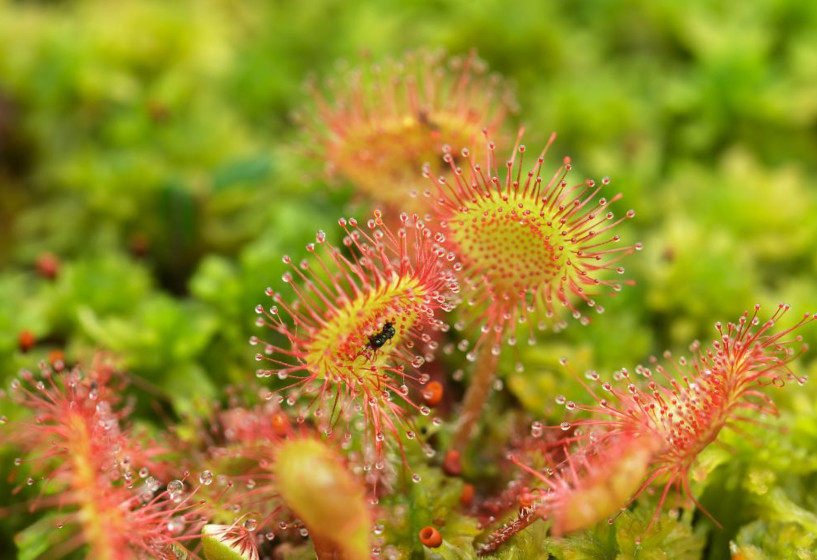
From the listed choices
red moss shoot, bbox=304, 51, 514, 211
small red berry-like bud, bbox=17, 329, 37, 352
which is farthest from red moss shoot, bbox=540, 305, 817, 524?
small red berry-like bud, bbox=17, 329, 37, 352

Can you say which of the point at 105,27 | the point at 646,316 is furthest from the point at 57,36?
the point at 646,316

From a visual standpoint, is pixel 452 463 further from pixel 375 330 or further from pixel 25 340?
pixel 25 340

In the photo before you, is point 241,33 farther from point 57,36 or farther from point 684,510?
point 684,510

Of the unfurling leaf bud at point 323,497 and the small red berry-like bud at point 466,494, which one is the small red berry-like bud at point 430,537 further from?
the unfurling leaf bud at point 323,497

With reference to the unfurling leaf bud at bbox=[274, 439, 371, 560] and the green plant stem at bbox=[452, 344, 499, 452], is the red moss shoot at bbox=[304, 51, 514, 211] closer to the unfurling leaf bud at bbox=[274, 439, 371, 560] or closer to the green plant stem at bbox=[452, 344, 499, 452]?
the green plant stem at bbox=[452, 344, 499, 452]

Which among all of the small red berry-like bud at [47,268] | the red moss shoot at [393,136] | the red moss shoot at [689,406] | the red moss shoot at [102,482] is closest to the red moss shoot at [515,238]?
the red moss shoot at [689,406]

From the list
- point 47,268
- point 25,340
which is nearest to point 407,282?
point 25,340

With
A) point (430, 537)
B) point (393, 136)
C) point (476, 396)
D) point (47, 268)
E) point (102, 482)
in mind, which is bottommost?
point (430, 537)
